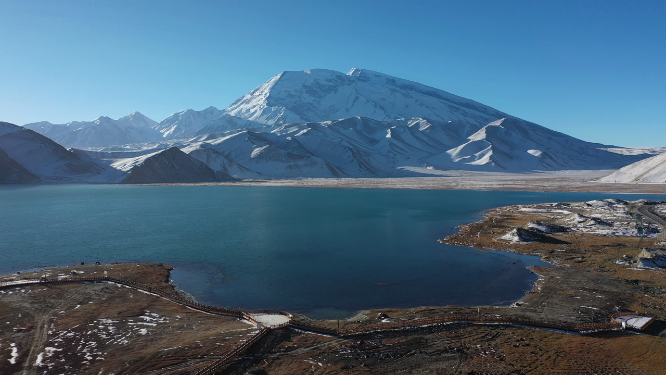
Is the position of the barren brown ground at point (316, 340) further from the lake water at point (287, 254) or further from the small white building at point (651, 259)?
the small white building at point (651, 259)

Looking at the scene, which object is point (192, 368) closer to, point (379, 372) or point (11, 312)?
point (379, 372)

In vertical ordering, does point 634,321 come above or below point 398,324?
above

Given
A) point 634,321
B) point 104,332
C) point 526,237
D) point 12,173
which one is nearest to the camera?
point 104,332

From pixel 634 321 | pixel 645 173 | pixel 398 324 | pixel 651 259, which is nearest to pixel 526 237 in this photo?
pixel 651 259

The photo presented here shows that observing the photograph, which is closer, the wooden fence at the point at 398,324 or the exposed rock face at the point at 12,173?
the wooden fence at the point at 398,324

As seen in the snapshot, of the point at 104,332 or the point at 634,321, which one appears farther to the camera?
the point at 634,321

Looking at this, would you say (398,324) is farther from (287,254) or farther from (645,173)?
(645,173)

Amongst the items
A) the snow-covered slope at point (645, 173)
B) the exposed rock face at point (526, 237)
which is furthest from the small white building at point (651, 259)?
the snow-covered slope at point (645, 173)

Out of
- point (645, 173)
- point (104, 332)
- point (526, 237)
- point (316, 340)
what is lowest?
point (104, 332)

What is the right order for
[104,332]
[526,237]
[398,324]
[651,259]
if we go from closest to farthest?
1. [104,332]
2. [398,324]
3. [651,259]
4. [526,237]
